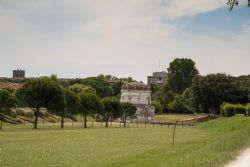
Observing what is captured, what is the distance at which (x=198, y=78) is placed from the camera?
144m

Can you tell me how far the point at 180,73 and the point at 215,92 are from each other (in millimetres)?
48553

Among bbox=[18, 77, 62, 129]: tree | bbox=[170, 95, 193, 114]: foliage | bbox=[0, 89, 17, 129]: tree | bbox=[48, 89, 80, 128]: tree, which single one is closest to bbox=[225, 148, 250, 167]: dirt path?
bbox=[18, 77, 62, 129]: tree

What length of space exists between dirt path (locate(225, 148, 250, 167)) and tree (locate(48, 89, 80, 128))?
6050cm

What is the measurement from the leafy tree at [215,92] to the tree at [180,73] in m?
41.3

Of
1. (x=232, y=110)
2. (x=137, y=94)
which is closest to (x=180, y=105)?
(x=137, y=94)

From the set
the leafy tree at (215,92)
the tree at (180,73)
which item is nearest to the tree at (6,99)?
the leafy tree at (215,92)

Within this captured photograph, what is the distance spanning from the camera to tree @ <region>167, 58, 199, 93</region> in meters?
187

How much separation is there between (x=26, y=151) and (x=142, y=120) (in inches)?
4770

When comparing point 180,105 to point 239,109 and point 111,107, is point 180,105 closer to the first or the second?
point 111,107

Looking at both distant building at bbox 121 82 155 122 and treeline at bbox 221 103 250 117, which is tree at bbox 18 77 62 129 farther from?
distant building at bbox 121 82 155 122

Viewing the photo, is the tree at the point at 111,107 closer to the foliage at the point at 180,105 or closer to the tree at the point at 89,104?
the tree at the point at 89,104

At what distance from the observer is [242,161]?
24672mm

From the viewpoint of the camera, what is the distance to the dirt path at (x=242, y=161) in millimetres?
23103

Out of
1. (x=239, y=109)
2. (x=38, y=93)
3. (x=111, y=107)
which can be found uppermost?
(x=38, y=93)
